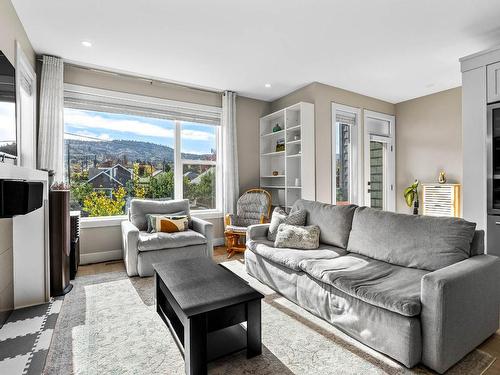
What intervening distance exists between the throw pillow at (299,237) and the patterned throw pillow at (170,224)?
1.40 metres

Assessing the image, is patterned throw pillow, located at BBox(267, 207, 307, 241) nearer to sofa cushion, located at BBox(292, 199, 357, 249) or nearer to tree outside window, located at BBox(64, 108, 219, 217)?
sofa cushion, located at BBox(292, 199, 357, 249)

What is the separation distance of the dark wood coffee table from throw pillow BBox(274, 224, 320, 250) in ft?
2.98

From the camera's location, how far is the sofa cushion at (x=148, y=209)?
3.69 m

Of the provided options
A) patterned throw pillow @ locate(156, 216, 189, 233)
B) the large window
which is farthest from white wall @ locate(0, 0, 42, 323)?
patterned throw pillow @ locate(156, 216, 189, 233)

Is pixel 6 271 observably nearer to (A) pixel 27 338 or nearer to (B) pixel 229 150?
(A) pixel 27 338

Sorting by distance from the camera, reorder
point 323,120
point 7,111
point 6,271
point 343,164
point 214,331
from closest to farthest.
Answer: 1. point 214,331
2. point 7,111
3. point 6,271
4. point 323,120
5. point 343,164

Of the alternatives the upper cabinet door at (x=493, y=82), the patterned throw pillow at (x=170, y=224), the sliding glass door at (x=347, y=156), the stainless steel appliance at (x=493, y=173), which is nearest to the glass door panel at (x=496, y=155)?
the stainless steel appliance at (x=493, y=173)

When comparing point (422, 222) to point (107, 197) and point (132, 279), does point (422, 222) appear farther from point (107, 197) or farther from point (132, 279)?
point (107, 197)

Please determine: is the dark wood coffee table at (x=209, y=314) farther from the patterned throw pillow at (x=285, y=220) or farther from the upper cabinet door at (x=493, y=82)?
the upper cabinet door at (x=493, y=82)

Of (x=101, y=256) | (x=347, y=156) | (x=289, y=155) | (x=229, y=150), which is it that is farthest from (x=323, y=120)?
(x=101, y=256)

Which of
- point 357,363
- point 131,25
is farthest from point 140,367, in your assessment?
point 131,25

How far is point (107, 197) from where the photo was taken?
160 inches

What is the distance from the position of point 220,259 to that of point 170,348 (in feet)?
6.88

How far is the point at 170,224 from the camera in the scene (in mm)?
3582
